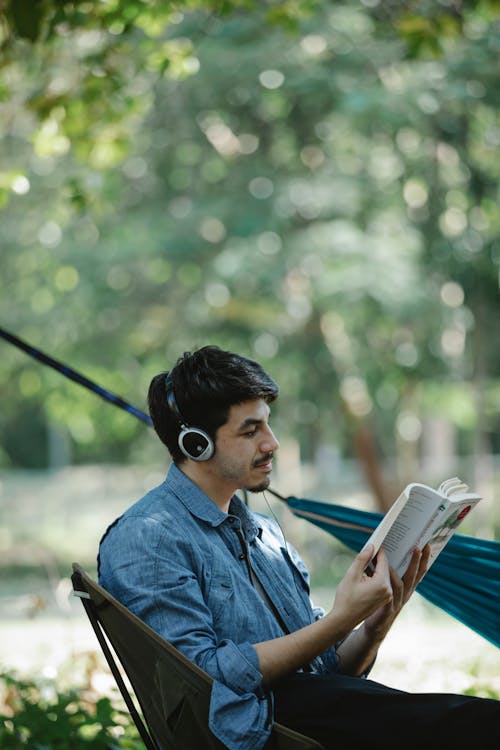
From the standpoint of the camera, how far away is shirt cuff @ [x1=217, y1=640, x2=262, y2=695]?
1.67 m

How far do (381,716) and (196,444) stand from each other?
1.83 feet

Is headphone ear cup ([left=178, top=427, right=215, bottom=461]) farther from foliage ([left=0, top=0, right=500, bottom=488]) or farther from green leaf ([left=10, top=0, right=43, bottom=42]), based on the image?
foliage ([left=0, top=0, right=500, bottom=488])

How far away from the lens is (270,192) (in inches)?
397

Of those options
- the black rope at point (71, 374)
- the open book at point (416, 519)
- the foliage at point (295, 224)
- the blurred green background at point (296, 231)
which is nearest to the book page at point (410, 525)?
the open book at point (416, 519)

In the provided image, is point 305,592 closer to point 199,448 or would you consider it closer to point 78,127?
point 199,448

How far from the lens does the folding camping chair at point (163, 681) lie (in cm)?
165

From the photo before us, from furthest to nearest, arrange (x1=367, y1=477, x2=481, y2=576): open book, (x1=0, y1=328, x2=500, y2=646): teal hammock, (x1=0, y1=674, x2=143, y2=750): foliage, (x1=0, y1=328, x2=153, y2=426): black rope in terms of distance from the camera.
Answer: (x1=0, y1=674, x2=143, y2=750): foliage
(x1=0, y1=328, x2=153, y2=426): black rope
(x1=0, y1=328, x2=500, y2=646): teal hammock
(x1=367, y1=477, x2=481, y2=576): open book

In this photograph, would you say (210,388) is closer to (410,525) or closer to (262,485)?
(262,485)

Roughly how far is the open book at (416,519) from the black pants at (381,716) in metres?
0.23

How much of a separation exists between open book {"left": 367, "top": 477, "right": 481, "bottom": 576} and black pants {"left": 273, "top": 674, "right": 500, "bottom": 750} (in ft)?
0.76

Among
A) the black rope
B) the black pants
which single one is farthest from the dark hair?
the black rope

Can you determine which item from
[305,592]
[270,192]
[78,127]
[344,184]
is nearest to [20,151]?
[270,192]

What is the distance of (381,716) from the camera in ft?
5.53

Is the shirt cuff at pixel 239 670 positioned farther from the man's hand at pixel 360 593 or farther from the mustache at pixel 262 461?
the mustache at pixel 262 461
